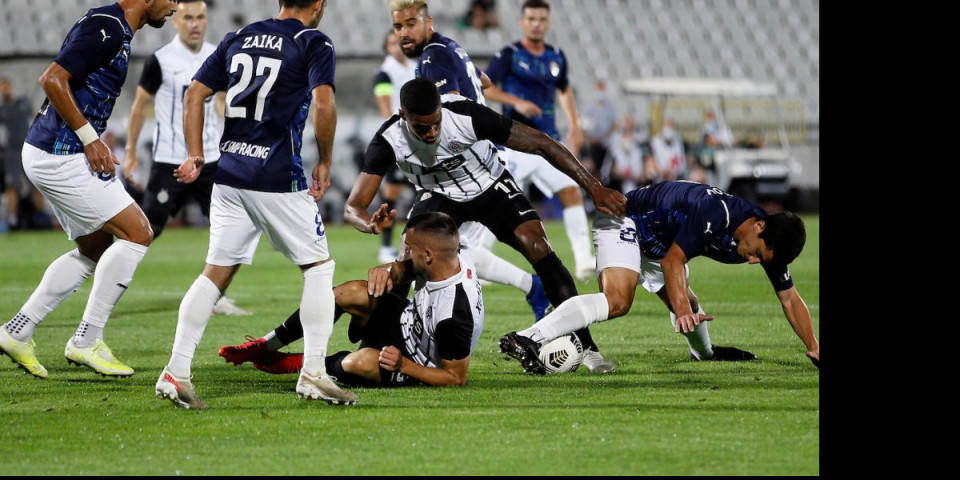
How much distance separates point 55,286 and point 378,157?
6.20 feet

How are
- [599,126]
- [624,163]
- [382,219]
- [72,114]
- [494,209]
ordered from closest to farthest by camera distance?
1. [382,219]
2. [72,114]
3. [494,209]
4. [624,163]
5. [599,126]

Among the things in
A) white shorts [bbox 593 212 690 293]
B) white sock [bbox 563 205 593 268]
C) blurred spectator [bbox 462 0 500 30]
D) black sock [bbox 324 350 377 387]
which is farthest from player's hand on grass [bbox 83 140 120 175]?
blurred spectator [bbox 462 0 500 30]

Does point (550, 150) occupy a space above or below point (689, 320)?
above

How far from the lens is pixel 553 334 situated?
6.38m

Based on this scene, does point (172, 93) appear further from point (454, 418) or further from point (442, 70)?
point (454, 418)

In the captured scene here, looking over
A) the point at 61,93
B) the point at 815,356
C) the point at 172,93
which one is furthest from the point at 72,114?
the point at 815,356

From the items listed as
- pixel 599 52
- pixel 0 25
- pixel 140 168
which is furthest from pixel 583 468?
pixel 599 52

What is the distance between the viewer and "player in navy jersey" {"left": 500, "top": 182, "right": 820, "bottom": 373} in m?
6.13

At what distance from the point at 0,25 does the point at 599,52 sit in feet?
45.1

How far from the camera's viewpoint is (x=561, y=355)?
652 centimetres

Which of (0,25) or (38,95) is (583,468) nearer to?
(38,95)

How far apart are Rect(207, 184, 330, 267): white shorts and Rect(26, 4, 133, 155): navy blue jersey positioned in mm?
1034

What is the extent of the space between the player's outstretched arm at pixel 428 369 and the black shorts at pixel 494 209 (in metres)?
1.00

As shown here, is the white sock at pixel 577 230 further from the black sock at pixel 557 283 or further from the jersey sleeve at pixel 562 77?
the black sock at pixel 557 283
